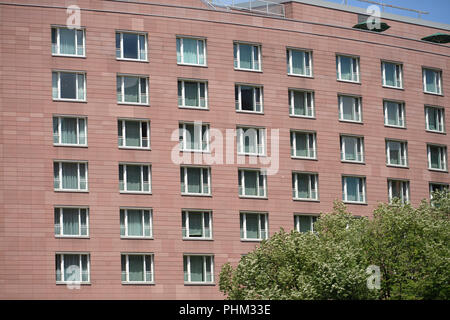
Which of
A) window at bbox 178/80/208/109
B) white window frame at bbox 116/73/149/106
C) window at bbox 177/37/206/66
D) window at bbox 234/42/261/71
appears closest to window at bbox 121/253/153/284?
white window frame at bbox 116/73/149/106

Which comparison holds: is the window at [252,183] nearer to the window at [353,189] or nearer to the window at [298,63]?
the window at [353,189]

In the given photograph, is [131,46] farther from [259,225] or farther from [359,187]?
[359,187]

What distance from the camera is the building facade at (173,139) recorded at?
62438 mm

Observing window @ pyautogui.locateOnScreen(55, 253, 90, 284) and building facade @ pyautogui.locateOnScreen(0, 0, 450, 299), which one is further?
building facade @ pyautogui.locateOnScreen(0, 0, 450, 299)

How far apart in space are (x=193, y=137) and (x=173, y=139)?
1.64 m

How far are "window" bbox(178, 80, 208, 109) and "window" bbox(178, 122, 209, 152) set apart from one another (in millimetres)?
1474

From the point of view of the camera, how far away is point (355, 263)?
52719 millimetres

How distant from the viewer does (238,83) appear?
6900 cm

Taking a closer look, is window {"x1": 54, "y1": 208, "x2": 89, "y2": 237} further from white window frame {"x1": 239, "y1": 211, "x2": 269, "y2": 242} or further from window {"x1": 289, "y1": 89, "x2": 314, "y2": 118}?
window {"x1": 289, "y1": 89, "x2": 314, "y2": 118}

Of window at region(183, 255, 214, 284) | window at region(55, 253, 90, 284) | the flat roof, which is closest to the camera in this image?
window at region(55, 253, 90, 284)

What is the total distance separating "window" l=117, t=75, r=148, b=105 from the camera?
65500 mm

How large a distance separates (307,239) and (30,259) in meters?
19.2
